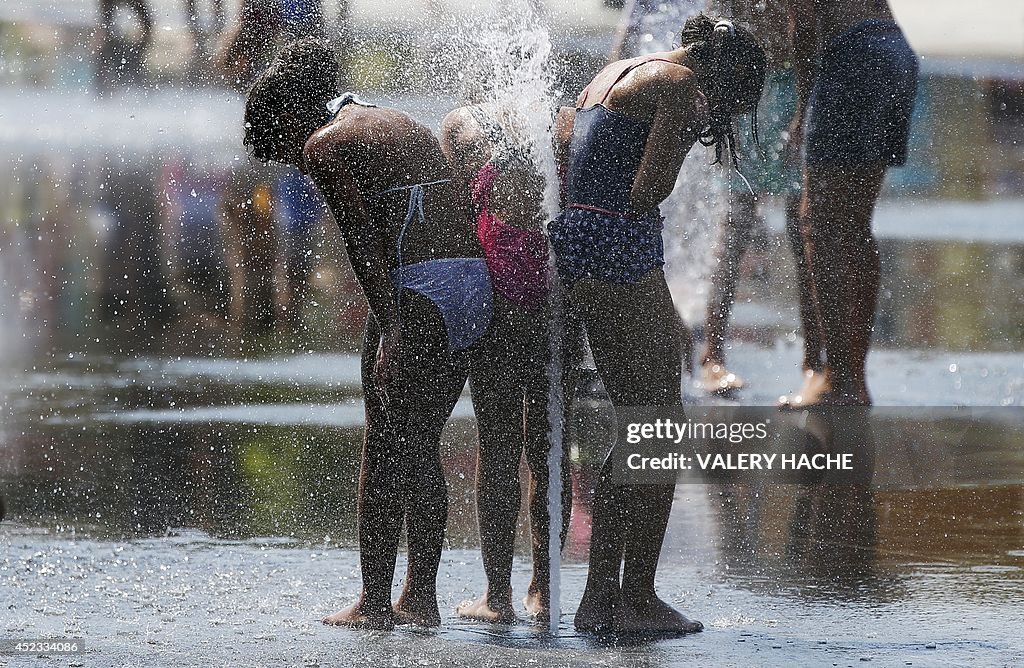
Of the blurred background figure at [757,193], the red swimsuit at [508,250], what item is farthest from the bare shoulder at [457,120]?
the blurred background figure at [757,193]

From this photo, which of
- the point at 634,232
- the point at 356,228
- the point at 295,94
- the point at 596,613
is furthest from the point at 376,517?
the point at 295,94

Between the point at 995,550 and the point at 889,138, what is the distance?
118cm

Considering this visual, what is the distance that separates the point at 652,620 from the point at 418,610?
0.58 m

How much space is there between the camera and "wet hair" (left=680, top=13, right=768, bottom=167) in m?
3.33

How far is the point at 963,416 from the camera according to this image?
13.5 ft

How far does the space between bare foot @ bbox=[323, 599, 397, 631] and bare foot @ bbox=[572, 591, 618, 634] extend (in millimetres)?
462

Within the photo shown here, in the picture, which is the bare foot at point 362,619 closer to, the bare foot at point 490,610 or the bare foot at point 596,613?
the bare foot at point 490,610

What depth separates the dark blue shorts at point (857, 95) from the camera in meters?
3.61

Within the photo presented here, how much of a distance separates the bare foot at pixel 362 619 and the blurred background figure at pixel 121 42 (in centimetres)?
164

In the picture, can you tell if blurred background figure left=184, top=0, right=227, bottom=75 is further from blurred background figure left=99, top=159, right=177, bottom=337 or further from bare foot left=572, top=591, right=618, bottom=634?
bare foot left=572, top=591, right=618, bottom=634

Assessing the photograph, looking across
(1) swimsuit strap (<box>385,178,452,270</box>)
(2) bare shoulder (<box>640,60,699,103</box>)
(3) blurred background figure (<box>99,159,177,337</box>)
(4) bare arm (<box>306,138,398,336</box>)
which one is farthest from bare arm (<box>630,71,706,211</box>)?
(3) blurred background figure (<box>99,159,177,337</box>)

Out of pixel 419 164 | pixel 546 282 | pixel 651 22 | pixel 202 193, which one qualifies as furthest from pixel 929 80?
pixel 202 193

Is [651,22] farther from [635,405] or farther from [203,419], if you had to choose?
[203,419]

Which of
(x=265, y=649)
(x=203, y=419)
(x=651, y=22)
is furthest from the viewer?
(x=203, y=419)
